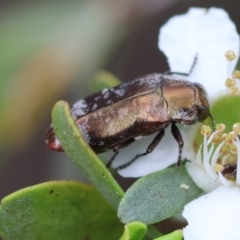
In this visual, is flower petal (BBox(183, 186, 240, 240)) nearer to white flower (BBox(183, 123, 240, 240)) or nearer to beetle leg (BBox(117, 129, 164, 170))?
white flower (BBox(183, 123, 240, 240))

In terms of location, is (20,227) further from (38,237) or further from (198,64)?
(198,64)

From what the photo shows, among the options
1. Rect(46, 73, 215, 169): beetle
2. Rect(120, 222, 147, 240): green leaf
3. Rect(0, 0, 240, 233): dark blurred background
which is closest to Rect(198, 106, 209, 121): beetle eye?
Rect(46, 73, 215, 169): beetle

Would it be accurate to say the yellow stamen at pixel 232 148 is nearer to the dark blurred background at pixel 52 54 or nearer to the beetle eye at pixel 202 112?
the beetle eye at pixel 202 112

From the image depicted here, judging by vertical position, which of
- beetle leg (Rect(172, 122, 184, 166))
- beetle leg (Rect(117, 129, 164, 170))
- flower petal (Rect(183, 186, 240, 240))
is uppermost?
beetle leg (Rect(117, 129, 164, 170))

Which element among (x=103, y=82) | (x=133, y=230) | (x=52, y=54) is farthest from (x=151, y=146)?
(x=52, y=54)

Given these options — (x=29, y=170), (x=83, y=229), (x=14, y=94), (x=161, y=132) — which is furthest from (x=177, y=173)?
(x=29, y=170)

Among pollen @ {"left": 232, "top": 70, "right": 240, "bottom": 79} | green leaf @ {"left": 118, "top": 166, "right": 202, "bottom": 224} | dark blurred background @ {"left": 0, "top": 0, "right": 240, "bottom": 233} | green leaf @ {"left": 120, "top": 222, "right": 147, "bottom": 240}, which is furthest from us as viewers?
dark blurred background @ {"left": 0, "top": 0, "right": 240, "bottom": 233}
